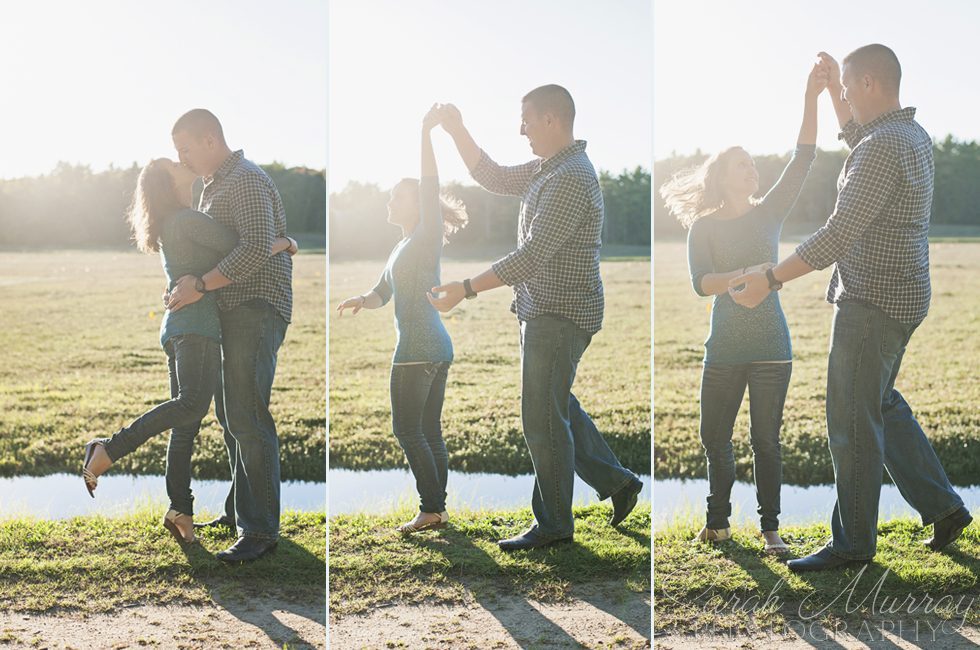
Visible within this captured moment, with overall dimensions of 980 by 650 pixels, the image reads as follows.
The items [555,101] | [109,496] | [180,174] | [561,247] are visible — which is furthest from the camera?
[109,496]

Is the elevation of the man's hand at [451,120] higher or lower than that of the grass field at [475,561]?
higher

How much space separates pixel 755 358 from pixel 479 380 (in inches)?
42.4

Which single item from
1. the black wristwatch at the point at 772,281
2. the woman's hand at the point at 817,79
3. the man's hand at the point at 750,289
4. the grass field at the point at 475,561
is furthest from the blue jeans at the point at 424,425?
the woman's hand at the point at 817,79

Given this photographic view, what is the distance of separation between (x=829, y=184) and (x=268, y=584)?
2.52 meters

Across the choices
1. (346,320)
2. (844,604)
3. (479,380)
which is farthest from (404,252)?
(844,604)

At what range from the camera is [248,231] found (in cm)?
369

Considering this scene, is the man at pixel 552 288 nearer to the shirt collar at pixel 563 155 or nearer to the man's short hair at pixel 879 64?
the shirt collar at pixel 563 155

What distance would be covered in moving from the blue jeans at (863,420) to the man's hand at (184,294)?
89.5 inches

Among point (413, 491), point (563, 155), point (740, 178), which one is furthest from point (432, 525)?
point (740, 178)

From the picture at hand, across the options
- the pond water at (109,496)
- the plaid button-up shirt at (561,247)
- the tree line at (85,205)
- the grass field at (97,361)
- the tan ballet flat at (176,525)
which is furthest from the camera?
the grass field at (97,361)

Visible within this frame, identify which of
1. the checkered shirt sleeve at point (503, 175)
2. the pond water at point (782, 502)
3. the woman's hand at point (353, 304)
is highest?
the checkered shirt sleeve at point (503, 175)

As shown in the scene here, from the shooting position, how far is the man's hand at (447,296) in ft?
11.7

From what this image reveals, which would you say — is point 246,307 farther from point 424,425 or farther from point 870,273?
point 870,273

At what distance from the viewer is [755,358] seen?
3.62 meters
